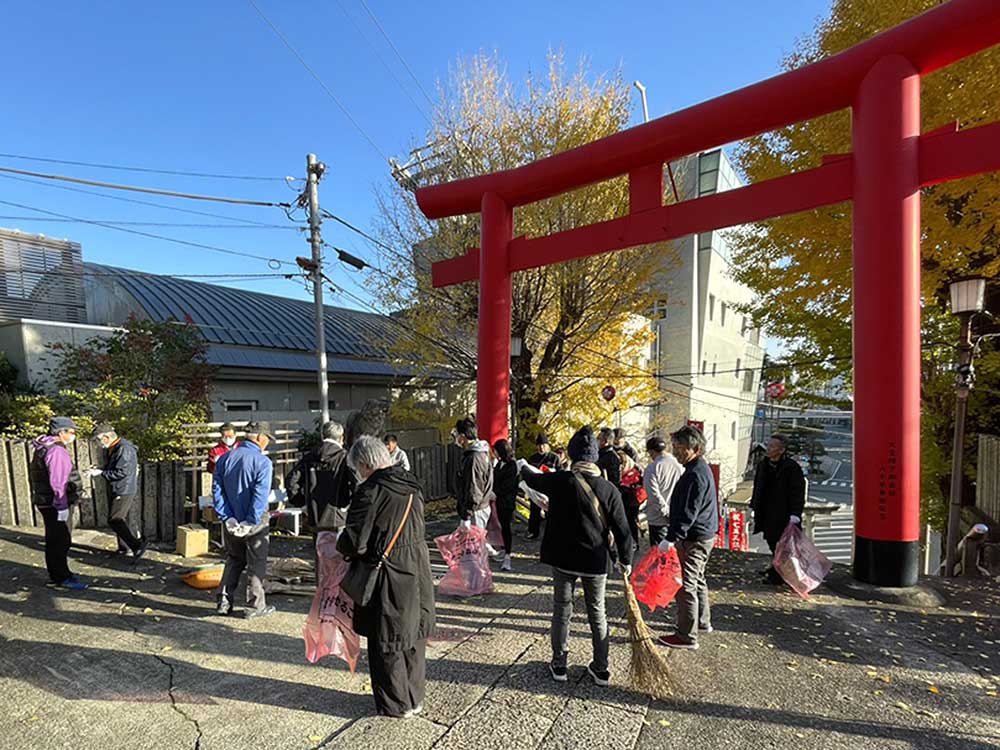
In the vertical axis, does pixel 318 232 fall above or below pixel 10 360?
above

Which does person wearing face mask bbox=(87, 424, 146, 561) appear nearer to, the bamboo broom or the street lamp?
the bamboo broom

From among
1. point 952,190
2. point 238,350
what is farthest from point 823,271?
point 238,350

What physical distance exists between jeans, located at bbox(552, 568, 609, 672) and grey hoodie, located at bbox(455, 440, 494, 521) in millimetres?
2188

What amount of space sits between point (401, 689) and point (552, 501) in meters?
1.54

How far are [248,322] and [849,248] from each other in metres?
16.1

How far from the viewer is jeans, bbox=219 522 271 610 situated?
4656mm

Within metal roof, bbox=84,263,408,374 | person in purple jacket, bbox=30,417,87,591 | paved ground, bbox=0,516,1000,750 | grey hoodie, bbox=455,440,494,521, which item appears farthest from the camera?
metal roof, bbox=84,263,408,374

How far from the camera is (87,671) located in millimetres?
3711

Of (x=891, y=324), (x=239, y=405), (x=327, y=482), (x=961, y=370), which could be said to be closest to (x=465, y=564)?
(x=327, y=482)

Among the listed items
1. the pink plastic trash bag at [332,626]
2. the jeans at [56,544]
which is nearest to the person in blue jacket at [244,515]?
the pink plastic trash bag at [332,626]

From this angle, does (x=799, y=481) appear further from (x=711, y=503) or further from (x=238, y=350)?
(x=238, y=350)

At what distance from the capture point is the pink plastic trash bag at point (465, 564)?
5.24 metres

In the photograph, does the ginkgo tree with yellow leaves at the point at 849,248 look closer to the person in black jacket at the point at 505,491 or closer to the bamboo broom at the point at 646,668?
the person in black jacket at the point at 505,491

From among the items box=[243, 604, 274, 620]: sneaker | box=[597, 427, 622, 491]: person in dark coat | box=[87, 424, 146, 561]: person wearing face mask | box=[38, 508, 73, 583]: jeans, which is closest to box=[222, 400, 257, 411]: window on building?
box=[87, 424, 146, 561]: person wearing face mask
